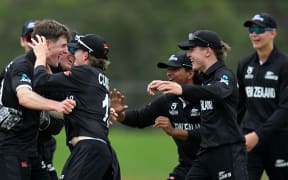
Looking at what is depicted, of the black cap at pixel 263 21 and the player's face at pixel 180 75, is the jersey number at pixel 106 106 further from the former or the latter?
the black cap at pixel 263 21

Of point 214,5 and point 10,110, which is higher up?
point 10,110

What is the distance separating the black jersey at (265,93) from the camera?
11125mm

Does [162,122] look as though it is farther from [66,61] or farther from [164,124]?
[66,61]

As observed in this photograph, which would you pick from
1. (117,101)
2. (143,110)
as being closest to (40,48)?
(117,101)

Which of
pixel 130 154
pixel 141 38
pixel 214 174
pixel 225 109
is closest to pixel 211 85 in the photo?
pixel 225 109

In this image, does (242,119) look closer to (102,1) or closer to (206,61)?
(206,61)

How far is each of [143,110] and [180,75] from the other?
63cm

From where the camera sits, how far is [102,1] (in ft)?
122

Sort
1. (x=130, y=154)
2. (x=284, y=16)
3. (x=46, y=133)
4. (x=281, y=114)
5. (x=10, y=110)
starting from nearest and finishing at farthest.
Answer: (x=10, y=110) → (x=46, y=133) → (x=281, y=114) → (x=130, y=154) → (x=284, y=16)

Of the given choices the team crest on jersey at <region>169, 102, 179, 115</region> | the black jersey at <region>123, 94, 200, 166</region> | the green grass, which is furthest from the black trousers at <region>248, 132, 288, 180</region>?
the green grass

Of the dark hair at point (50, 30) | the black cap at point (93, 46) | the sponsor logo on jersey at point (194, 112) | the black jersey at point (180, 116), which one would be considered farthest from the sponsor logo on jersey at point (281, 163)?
the dark hair at point (50, 30)

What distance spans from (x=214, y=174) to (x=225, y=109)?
69 centimetres

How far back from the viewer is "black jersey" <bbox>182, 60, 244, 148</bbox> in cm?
961

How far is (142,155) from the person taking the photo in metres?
21.6
